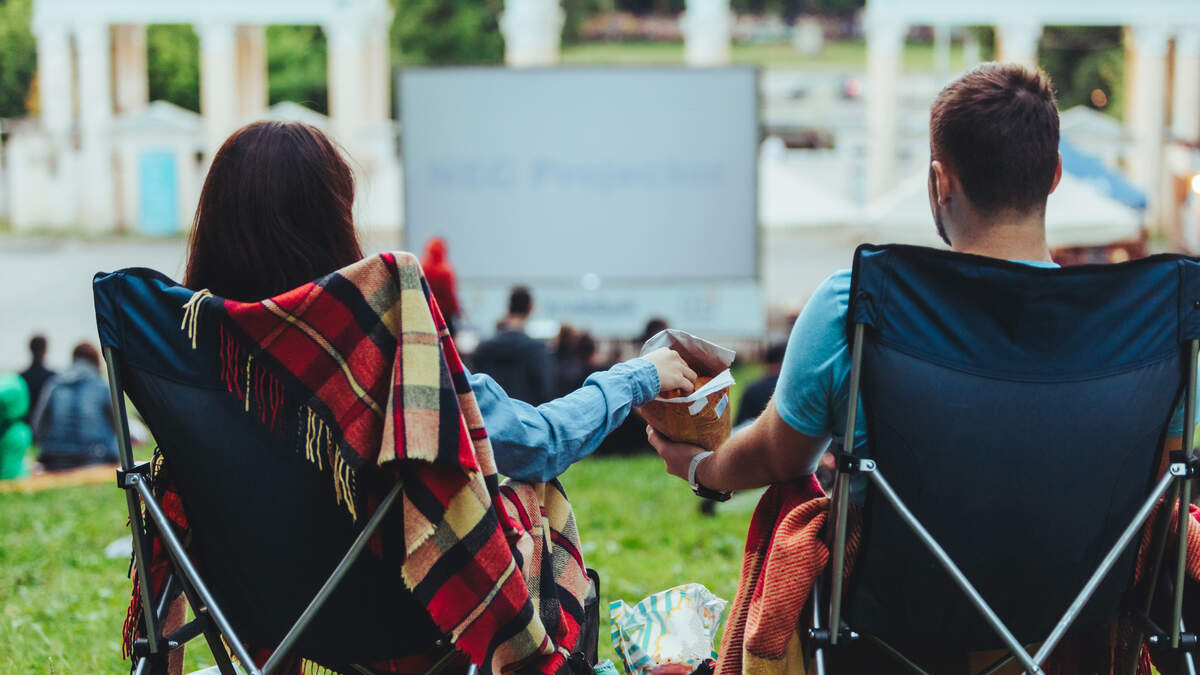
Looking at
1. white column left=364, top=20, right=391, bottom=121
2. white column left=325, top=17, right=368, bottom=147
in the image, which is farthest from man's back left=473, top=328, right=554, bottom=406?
white column left=364, top=20, right=391, bottom=121

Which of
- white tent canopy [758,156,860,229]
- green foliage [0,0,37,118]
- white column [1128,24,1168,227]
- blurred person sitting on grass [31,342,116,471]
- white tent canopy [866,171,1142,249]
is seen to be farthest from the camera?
green foliage [0,0,37,118]

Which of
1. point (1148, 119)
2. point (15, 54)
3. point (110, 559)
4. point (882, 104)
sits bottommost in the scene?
point (110, 559)

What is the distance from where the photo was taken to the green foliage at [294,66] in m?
39.4

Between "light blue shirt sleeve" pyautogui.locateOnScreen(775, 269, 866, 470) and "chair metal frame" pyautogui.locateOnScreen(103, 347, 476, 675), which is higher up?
"light blue shirt sleeve" pyautogui.locateOnScreen(775, 269, 866, 470)

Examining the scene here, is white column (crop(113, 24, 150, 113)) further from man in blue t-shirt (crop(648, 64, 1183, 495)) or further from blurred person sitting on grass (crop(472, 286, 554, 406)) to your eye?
man in blue t-shirt (crop(648, 64, 1183, 495))

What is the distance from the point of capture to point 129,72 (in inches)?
1096

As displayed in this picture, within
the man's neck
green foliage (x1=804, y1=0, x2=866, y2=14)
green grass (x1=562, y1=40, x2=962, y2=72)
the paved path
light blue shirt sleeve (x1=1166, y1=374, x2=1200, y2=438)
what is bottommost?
the paved path

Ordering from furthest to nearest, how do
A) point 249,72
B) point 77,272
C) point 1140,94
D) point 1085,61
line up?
Answer: point 1085,61
point 249,72
point 77,272
point 1140,94

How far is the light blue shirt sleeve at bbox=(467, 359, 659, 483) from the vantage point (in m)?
2.35

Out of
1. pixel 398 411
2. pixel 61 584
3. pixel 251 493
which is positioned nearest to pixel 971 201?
Answer: pixel 398 411

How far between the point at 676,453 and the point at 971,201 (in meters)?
0.80

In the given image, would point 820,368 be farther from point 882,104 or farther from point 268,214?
point 882,104

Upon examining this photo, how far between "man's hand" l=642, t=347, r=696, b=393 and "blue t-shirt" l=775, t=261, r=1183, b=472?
0.35 metres

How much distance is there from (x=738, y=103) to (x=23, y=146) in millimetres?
19676
